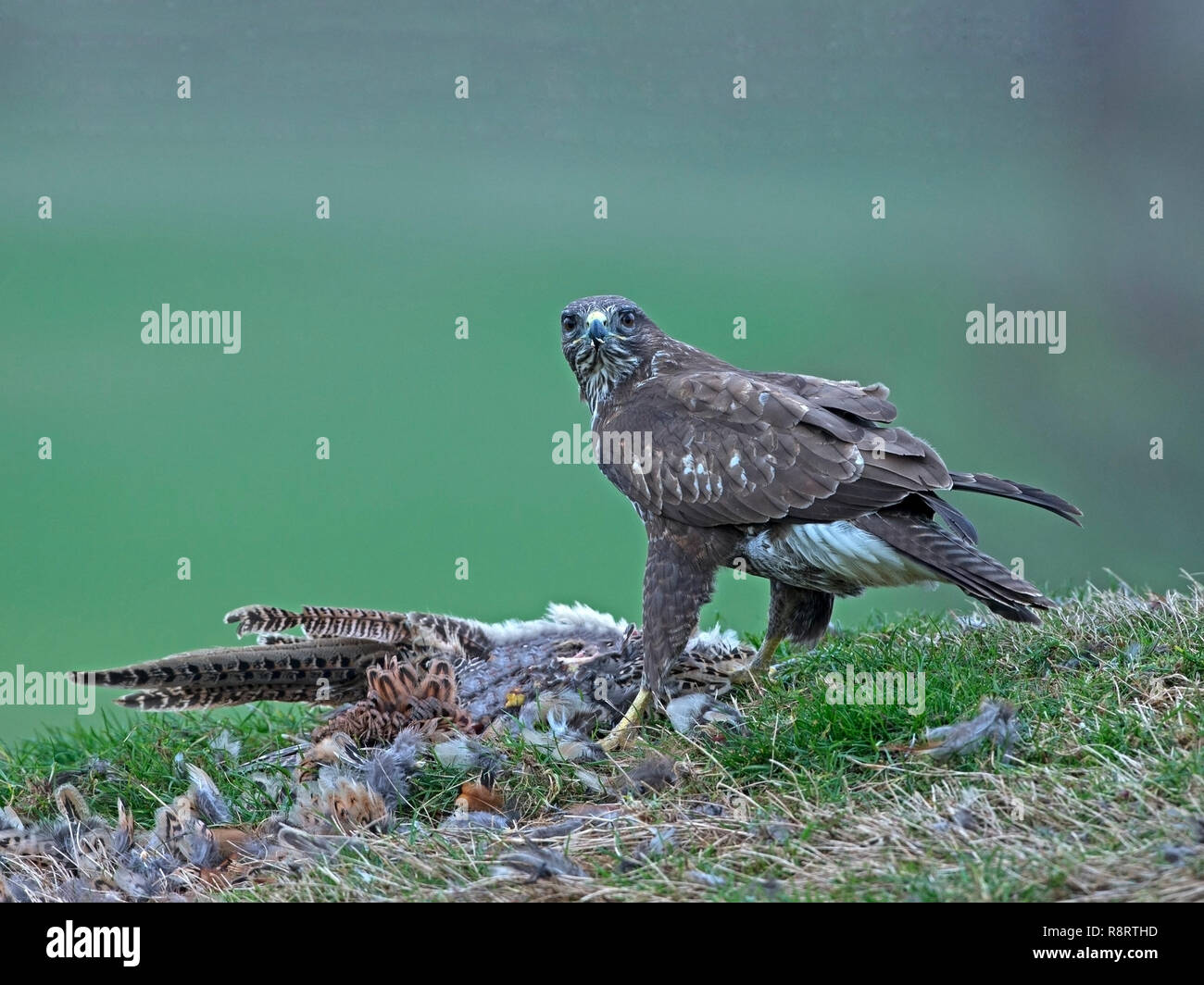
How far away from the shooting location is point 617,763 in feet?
15.3

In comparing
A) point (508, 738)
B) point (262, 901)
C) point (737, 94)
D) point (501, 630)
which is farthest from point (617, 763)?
point (737, 94)

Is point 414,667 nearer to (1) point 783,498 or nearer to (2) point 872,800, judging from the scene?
(1) point 783,498

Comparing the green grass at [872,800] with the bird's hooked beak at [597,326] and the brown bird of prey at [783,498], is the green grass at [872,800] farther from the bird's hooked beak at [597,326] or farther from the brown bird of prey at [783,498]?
the bird's hooked beak at [597,326]

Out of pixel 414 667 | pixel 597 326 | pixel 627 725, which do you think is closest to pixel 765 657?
pixel 627 725

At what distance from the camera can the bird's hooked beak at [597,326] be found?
5.78m

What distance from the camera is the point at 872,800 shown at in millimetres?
4027

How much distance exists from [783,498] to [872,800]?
1439mm

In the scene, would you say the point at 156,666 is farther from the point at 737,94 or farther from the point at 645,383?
the point at 737,94

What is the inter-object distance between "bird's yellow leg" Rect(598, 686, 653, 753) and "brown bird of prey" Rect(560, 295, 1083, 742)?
0.02 metres

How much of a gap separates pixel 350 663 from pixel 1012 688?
3.21 meters

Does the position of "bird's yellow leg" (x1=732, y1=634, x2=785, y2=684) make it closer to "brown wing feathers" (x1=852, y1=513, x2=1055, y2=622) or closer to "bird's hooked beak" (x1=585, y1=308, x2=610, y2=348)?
"brown wing feathers" (x1=852, y1=513, x2=1055, y2=622)

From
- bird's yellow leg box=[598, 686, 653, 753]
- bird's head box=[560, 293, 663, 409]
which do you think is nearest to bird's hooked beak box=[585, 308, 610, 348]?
bird's head box=[560, 293, 663, 409]

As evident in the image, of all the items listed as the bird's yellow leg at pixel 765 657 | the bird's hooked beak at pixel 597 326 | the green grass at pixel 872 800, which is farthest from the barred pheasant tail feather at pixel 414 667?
the bird's hooked beak at pixel 597 326

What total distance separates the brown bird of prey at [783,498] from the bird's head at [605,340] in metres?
0.04
